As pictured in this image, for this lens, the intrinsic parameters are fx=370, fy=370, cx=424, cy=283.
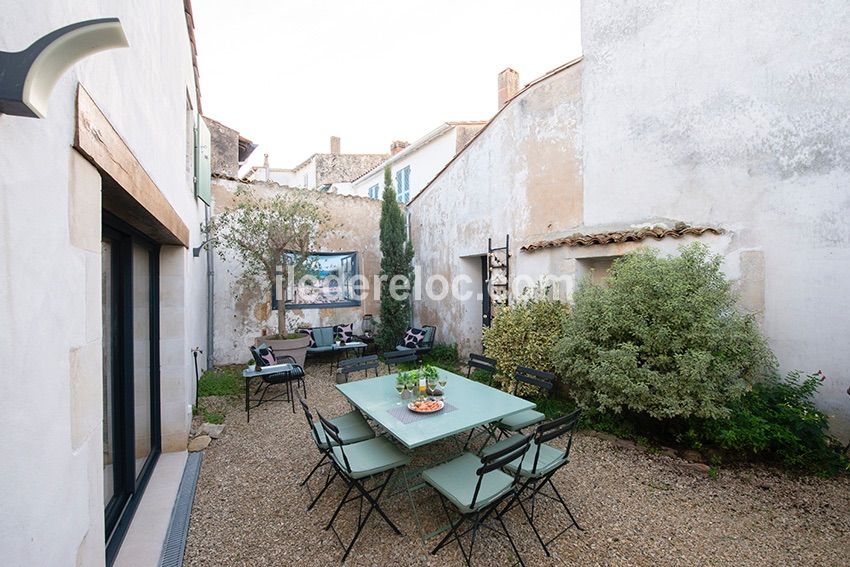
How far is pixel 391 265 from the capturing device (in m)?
9.67

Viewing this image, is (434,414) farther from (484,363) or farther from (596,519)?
(484,363)

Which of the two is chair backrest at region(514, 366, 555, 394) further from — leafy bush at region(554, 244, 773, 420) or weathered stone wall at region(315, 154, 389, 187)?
weathered stone wall at region(315, 154, 389, 187)

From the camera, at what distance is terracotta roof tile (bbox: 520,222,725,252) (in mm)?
4762

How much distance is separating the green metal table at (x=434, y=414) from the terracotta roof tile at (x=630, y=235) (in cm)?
286

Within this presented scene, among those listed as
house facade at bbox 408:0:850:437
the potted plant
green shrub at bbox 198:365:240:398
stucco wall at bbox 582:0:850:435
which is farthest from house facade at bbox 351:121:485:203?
green shrub at bbox 198:365:240:398

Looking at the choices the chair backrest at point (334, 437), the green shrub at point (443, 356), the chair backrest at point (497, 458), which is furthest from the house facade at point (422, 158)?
the chair backrest at point (497, 458)

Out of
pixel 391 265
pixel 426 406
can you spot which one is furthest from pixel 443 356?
pixel 426 406

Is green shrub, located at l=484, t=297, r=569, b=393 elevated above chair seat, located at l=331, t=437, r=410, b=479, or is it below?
above

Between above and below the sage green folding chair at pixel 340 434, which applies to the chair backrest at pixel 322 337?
above

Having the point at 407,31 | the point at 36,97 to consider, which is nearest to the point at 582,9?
the point at 407,31

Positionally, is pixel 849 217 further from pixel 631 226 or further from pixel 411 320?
Answer: pixel 411 320

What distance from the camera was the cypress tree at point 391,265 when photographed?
372 inches

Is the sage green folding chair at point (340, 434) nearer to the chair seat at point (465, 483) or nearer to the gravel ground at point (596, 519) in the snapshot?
the gravel ground at point (596, 519)

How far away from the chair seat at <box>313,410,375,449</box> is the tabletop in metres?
0.30
